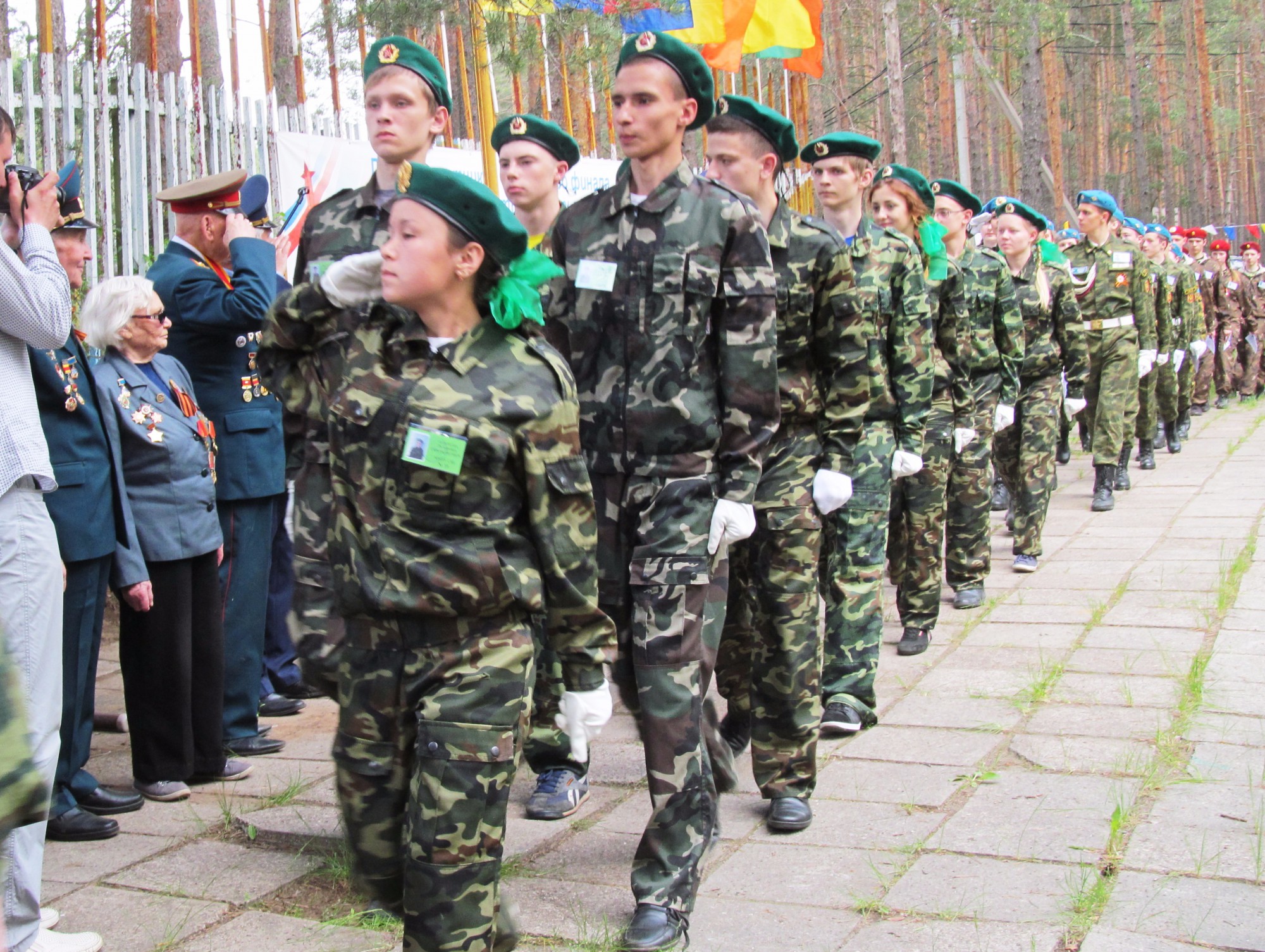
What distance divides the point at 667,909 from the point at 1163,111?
41.2 metres

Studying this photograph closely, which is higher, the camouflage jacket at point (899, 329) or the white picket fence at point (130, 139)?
the white picket fence at point (130, 139)

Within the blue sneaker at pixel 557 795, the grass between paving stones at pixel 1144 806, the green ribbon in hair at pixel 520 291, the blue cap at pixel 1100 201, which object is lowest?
the grass between paving stones at pixel 1144 806

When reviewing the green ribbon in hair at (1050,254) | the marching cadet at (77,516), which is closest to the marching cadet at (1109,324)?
the green ribbon in hair at (1050,254)

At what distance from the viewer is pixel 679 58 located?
391 cm

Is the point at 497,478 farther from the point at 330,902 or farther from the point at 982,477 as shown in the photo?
the point at 982,477

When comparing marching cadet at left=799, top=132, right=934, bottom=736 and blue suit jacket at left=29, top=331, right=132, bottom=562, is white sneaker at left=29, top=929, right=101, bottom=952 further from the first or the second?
marching cadet at left=799, top=132, right=934, bottom=736

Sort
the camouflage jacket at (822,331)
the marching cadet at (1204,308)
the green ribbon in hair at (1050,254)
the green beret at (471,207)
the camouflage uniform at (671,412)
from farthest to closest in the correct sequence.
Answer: the marching cadet at (1204,308) < the green ribbon in hair at (1050,254) < the camouflage jacket at (822,331) < the camouflage uniform at (671,412) < the green beret at (471,207)

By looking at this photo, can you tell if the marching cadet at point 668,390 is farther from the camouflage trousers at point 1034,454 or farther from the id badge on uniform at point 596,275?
the camouflage trousers at point 1034,454

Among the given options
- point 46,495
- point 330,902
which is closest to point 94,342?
point 46,495

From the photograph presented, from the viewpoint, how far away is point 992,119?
5112cm

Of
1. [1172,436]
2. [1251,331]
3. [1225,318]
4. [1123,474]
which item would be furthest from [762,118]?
[1251,331]

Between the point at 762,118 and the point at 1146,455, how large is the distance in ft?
33.6

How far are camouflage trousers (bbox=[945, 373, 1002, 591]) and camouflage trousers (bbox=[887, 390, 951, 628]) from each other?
518mm

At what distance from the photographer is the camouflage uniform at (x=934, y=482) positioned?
276 inches
